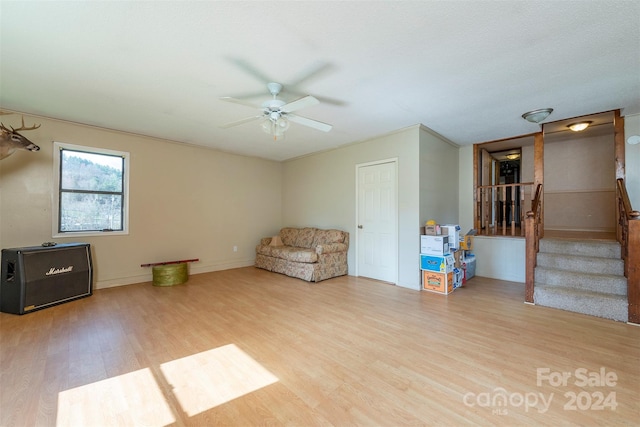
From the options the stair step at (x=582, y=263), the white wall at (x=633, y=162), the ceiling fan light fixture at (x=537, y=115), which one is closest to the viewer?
the stair step at (x=582, y=263)

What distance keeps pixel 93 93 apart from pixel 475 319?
16.5 feet

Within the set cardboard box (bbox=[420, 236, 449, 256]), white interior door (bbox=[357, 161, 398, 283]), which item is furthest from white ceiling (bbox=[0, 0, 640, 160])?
cardboard box (bbox=[420, 236, 449, 256])

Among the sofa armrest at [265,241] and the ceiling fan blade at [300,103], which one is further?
the sofa armrest at [265,241]

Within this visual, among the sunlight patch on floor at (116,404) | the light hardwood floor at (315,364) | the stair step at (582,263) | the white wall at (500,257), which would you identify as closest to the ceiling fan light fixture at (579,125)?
the white wall at (500,257)

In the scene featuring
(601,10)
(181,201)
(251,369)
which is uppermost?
(601,10)

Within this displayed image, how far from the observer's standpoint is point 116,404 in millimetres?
1635

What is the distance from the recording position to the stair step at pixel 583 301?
2.88 m

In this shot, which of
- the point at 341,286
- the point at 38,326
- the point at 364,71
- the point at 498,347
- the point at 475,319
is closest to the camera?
the point at 498,347

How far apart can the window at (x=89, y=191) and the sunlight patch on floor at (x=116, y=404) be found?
319 cm

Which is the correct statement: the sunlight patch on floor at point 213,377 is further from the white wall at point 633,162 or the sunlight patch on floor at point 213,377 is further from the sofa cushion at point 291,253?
the white wall at point 633,162

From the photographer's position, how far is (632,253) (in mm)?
2875

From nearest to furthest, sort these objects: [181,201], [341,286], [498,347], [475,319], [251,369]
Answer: [251,369], [498,347], [475,319], [341,286], [181,201]

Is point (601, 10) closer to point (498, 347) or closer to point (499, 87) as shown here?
point (499, 87)

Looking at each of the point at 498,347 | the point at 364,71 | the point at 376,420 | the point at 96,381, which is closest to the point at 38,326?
the point at 96,381
